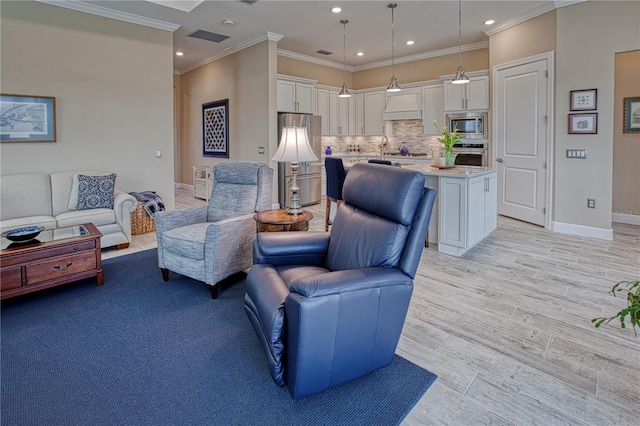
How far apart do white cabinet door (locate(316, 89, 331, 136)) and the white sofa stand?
4.54m

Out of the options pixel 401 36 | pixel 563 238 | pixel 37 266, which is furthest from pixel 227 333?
pixel 401 36

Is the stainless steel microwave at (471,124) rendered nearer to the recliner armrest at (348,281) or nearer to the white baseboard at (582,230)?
the white baseboard at (582,230)

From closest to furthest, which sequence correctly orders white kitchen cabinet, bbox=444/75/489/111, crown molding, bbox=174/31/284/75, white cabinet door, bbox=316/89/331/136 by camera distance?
crown molding, bbox=174/31/284/75
white kitchen cabinet, bbox=444/75/489/111
white cabinet door, bbox=316/89/331/136

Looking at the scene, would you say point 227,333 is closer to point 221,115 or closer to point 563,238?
point 563,238

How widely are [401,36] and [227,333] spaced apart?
5794 millimetres

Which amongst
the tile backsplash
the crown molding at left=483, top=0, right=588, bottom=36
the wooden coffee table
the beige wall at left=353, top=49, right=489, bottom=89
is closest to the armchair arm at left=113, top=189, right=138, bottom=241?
the wooden coffee table

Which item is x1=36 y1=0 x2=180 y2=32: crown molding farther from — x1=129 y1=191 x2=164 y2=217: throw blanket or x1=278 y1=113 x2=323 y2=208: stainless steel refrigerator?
x1=129 y1=191 x2=164 y2=217: throw blanket

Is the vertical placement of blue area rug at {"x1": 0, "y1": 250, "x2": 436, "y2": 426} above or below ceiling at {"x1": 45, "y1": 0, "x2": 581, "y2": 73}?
below

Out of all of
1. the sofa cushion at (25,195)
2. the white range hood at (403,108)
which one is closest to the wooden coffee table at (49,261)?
the sofa cushion at (25,195)

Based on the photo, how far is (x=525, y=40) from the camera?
5.33m

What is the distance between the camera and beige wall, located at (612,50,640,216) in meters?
5.26

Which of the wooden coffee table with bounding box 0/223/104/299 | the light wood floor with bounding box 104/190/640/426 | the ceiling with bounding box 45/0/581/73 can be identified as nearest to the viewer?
the light wood floor with bounding box 104/190/640/426

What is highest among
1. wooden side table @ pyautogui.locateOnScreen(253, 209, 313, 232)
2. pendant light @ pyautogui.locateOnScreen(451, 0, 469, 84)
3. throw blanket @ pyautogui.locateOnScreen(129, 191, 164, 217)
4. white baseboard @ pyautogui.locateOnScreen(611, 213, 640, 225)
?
pendant light @ pyautogui.locateOnScreen(451, 0, 469, 84)

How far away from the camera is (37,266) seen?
2926mm
